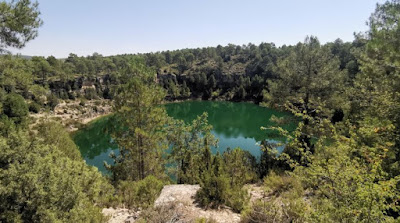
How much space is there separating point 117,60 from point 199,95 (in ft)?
96.9

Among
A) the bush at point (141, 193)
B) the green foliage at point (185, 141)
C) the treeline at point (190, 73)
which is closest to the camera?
the bush at point (141, 193)

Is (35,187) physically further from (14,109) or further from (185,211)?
(14,109)

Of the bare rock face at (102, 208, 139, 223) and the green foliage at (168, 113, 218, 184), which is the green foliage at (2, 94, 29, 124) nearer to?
the green foliage at (168, 113, 218, 184)

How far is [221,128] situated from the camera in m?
40.0

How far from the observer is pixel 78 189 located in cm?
439

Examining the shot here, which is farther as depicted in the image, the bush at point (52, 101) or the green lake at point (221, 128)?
the bush at point (52, 101)

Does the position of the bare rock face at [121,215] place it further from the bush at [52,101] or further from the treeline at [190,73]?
the bush at [52,101]

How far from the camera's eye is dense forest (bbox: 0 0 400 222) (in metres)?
3.85

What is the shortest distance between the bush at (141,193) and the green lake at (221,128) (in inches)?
138

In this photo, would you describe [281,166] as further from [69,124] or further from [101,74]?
[101,74]

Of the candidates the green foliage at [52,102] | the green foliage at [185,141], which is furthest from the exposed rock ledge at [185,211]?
the green foliage at [52,102]

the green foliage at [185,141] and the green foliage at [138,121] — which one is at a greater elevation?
the green foliage at [138,121]

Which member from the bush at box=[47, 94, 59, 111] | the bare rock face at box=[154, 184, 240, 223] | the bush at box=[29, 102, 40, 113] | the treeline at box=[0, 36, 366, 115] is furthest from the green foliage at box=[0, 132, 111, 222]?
the bush at box=[47, 94, 59, 111]

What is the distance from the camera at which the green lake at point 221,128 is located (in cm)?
2738
